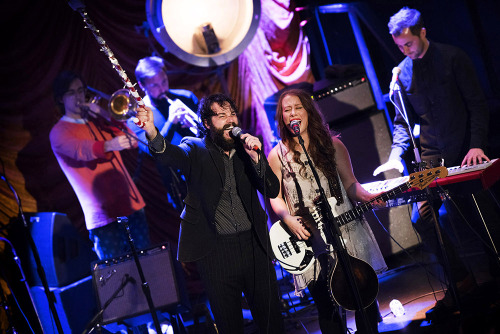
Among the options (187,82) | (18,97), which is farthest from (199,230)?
(187,82)

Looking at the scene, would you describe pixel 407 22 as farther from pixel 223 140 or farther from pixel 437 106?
A: pixel 223 140

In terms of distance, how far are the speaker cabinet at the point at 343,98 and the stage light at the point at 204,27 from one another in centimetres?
111

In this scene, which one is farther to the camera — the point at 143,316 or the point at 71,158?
the point at 71,158

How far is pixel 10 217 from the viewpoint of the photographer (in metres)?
5.00

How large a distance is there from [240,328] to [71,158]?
2.64m

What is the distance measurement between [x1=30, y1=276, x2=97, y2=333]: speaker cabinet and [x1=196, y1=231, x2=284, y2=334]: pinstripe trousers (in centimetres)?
196

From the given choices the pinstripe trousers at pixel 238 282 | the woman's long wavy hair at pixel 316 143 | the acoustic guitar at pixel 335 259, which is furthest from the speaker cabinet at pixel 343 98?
the pinstripe trousers at pixel 238 282

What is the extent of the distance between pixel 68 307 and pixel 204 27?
3183 millimetres

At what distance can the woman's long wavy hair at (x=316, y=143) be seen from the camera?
352cm

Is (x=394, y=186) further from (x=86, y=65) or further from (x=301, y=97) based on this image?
(x=86, y=65)

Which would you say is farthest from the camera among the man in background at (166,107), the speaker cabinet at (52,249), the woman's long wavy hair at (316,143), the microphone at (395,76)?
the man in background at (166,107)

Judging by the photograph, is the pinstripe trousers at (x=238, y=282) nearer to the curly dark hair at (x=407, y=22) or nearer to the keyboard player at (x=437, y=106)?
the keyboard player at (x=437, y=106)

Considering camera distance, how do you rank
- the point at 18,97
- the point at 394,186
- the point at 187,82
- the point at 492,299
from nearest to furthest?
the point at 394,186
the point at 492,299
the point at 18,97
the point at 187,82

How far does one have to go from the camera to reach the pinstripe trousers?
3.11 m
